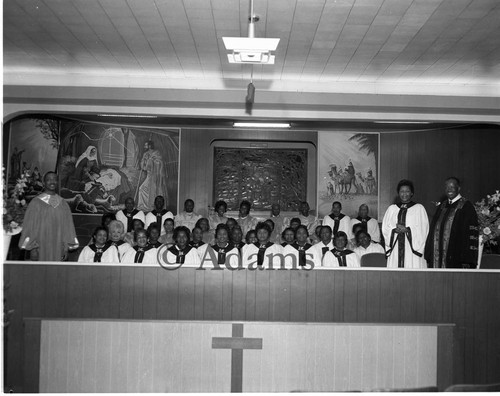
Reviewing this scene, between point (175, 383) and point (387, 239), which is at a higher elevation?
point (387, 239)

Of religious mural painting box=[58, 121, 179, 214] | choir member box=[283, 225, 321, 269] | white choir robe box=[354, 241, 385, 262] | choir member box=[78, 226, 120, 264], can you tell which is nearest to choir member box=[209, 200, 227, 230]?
religious mural painting box=[58, 121, 179, 214]

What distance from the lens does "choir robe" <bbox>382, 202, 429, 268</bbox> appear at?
7688 mm

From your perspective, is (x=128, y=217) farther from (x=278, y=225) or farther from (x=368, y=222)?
(x=368, y=222)

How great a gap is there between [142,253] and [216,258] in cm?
119

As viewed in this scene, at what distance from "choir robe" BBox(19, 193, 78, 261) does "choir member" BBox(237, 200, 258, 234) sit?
3.25 m

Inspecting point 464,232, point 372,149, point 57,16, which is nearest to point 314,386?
point 464,232

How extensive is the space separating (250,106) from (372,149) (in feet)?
15.2

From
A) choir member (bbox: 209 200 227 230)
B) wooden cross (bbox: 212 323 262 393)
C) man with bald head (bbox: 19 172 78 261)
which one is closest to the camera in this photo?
wooden cross (bbox: 212 323 262 393)

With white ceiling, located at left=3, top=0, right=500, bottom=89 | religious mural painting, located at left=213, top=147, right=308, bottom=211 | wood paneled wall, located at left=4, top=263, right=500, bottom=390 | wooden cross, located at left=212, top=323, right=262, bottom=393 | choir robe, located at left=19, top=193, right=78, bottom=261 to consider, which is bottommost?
wooden cross, located at left=212, top=323, right=262, bottom=393

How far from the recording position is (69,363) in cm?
594

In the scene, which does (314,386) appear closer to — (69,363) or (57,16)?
(69,363)

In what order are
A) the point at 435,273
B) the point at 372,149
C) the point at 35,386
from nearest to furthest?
the point at 35,386 < the point at 435,273 < the point at 372,149

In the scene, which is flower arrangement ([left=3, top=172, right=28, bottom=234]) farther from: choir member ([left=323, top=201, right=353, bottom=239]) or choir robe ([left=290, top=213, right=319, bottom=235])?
choir member ([left=323, top=201, right=353, bottom=239])

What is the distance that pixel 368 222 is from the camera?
1115 cm
